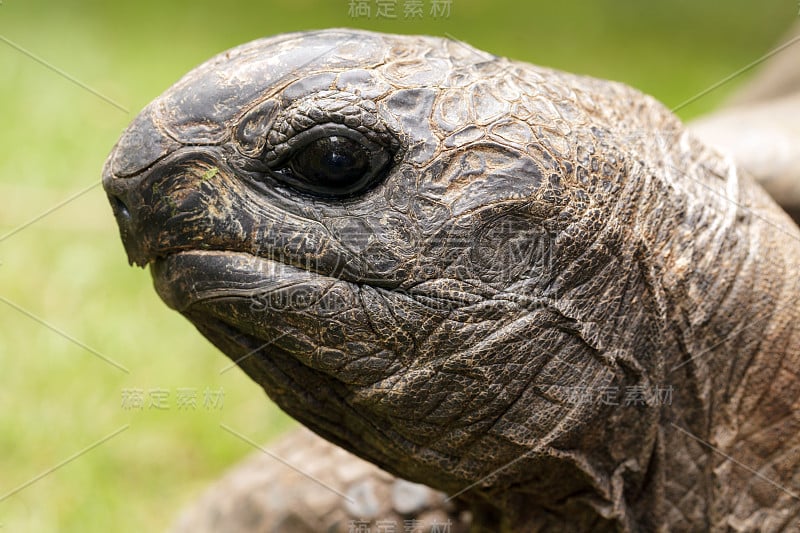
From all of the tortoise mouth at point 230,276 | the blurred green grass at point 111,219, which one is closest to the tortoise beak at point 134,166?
the tortoise mouth at point 230,276

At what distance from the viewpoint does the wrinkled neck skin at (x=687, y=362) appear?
1.92 meters

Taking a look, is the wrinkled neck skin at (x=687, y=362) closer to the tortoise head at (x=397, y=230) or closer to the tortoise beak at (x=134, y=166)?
the tortoise head at (x=397, y=230)

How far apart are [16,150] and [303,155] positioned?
5173 mm

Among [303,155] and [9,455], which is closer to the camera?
[303,155]

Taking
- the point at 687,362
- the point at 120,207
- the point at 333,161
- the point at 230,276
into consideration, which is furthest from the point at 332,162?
the point at 687,362

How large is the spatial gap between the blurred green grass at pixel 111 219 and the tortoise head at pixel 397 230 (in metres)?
1.97

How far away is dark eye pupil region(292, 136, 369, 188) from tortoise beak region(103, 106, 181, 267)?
0.83 feet

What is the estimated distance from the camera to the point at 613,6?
10.2 meters

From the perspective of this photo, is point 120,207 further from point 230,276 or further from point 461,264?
point 461,264

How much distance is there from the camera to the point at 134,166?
183 centimetres

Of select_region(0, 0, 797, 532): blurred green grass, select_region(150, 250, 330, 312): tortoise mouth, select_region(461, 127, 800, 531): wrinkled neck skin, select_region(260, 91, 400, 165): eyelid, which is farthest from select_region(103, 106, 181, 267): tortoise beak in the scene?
select_region(0, 0, 797, 532): blurred green grass

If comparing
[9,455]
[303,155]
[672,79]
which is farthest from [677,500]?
[672,79]

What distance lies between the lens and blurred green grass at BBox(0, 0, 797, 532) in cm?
381

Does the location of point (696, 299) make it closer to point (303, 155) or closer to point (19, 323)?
point (303, 155)
